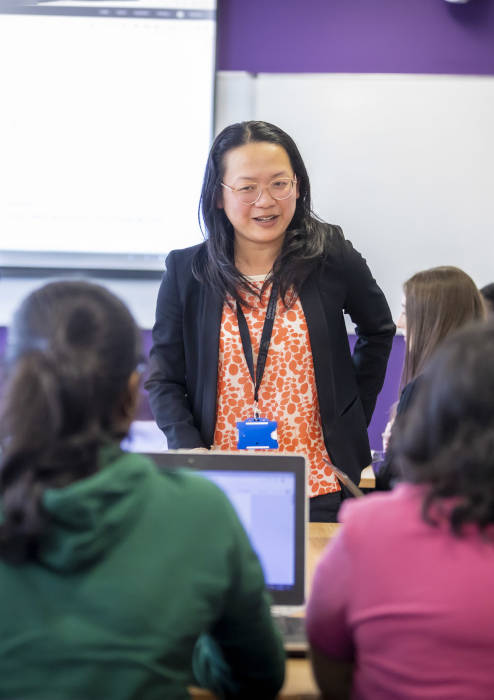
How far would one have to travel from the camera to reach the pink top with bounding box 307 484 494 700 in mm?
969

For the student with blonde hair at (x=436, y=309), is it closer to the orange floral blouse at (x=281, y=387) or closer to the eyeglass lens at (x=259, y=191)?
the orange floral blouse at (x=281, y=387)

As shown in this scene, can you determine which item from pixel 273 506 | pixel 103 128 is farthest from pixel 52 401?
pixel 103 128

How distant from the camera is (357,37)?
371 cm

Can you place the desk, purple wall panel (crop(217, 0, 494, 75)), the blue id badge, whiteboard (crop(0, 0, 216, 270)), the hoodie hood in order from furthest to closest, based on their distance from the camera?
purple wall panel (crop(217, 0, 494, 75))
whiteboard (crop(0, 0, 216, 270))
the blue id badge
the desk
the hoodie hood

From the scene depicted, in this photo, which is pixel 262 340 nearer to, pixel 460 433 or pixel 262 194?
pixel 262 194

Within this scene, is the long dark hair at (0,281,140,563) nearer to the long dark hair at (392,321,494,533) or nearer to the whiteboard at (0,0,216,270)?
the long dark hair at (392,321,494,533)

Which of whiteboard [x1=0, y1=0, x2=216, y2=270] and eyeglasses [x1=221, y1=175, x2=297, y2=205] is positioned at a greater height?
whiteboard [x1=0, y1=0, x2=216, y2=270]

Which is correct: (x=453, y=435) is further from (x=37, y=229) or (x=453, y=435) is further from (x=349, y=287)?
(x=37, y=229)

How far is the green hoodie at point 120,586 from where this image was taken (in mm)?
929

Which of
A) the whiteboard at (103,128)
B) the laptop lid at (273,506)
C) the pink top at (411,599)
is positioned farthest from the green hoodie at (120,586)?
the whiteboard at (103,128)

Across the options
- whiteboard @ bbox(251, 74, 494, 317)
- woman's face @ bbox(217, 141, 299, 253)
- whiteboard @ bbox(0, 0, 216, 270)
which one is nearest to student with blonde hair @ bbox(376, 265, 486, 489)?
woman's face @ bbox(217, 141, 299, 253)

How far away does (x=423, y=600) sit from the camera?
98 centimetres

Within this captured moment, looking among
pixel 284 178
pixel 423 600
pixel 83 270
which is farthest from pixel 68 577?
pixel 83 270

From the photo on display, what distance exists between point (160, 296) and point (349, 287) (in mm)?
530
